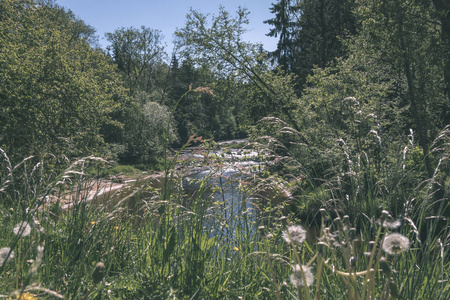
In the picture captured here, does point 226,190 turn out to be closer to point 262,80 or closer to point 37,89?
point 262,80

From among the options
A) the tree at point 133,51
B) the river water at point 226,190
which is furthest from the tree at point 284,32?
the river water at point 226,190

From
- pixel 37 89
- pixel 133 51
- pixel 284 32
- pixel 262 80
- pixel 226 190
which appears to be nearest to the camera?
pixel 226 190

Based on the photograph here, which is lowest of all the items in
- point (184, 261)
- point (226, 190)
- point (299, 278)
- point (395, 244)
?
point (184, 261)

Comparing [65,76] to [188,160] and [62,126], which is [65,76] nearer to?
[62,126]

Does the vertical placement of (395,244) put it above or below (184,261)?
above

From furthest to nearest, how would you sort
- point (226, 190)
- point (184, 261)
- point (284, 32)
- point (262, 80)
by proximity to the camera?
point (284, 32) < point (262, 80) < point (226, 190) < point (184, 261)

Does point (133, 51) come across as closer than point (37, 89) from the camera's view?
No

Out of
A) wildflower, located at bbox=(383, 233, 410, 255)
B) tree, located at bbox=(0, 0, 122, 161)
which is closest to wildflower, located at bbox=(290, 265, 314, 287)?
wildflower, located at bbox=(383, 233, 410, 255)

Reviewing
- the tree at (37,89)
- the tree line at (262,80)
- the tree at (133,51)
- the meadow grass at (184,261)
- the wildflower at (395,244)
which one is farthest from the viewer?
the tree at (133,51)

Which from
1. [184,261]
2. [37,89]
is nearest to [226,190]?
[184,261]

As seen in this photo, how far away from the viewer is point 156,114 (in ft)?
103

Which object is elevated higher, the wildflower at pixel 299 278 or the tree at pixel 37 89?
the tree at pixel 37 89

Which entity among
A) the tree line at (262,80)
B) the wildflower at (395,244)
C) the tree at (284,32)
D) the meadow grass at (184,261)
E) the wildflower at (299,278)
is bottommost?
the meadow grass at (184,261)

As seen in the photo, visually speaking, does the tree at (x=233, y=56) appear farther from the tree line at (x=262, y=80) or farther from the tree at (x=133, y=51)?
the tree at (x=133, y=51)
